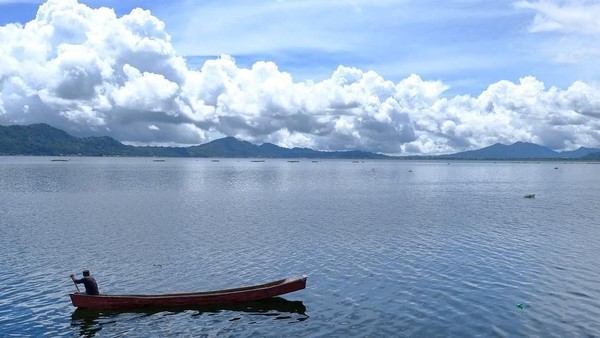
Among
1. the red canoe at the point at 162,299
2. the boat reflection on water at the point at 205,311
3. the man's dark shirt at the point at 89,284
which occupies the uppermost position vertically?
the man's dark shirt at the point at 89,284

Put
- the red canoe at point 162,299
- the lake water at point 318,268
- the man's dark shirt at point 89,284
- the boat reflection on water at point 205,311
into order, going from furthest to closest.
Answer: the man's dark shirt at point 89,284 < the red canoe at point 162,299 < the boat reflection on water at point 205,311 < the lake water at point 318,268

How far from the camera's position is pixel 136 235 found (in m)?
66.8

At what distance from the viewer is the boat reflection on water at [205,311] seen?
3459 cm

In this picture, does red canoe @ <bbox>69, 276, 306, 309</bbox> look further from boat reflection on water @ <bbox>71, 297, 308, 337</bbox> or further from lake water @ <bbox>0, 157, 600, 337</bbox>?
lake water @ <bbox>0, 157, 600, 337</bbox>

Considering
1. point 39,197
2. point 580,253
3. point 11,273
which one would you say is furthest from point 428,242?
point 39,197

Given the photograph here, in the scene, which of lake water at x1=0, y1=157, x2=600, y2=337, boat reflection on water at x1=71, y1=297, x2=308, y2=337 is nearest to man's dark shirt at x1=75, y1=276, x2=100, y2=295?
→ boat reflection on water at x1=71, y1=297, x2=308, y2=337

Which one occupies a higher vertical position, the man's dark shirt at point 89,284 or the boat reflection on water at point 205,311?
the man's dark shirt at point 89,284

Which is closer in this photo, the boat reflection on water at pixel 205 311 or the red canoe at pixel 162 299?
the boat reflection on water at pixel 205 311

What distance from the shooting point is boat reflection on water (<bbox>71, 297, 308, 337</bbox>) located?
113 ft

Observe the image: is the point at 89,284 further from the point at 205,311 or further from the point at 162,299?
the point at 205,311

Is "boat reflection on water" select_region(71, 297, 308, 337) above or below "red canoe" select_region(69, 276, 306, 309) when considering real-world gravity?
below

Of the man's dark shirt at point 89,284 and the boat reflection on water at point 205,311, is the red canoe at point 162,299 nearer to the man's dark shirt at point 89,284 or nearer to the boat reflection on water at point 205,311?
the boat reflection on water at point 205,311

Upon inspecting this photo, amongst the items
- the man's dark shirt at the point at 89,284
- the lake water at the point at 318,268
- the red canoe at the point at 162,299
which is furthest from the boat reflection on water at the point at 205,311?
the man's dark shirt at the point at 89,284

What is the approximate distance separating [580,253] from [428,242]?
18038 millimetres
